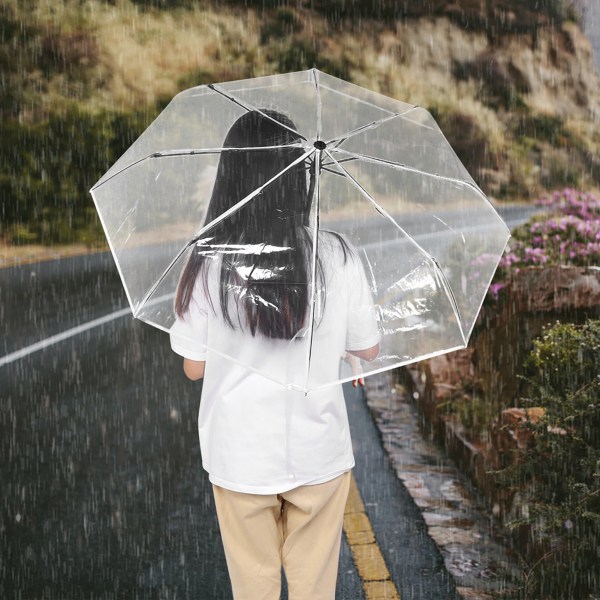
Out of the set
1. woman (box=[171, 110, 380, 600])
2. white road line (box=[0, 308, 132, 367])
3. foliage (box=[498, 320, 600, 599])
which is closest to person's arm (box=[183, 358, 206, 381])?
woman (box=[171, 110, 380, 600])

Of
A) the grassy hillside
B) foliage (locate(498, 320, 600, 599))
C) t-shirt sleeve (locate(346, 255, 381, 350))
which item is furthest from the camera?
the grassy hillside

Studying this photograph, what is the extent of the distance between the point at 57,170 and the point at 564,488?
2351cm

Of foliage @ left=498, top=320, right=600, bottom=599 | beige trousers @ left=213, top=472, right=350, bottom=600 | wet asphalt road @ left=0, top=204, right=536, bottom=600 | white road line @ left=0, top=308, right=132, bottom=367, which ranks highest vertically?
beige trousers @ left=213, top=472, right=350, bottom=600

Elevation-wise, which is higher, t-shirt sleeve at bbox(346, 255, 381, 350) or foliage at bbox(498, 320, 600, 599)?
t-shirt sleeve at bbox(346, 255, 381, 350)

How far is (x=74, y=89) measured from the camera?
87.2 feet

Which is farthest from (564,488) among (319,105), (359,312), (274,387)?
(319,105)

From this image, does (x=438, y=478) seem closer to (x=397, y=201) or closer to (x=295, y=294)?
(x=397, y=201)

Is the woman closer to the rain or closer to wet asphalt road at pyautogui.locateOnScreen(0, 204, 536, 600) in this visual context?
the rain

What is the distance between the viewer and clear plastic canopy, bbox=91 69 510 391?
208cm

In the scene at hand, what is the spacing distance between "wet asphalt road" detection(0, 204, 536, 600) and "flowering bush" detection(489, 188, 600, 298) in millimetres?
2769

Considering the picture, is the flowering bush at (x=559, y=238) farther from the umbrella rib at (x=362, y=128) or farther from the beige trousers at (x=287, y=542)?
the beige trousers at (x=287, y=542)

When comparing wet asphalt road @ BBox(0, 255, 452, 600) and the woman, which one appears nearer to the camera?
the woman

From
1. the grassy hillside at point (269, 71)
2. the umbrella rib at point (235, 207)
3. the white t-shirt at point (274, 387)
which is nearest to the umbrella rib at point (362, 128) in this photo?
the umbrella rib at point (235, 207)

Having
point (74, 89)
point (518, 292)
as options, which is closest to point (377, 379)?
point (518, 292)
